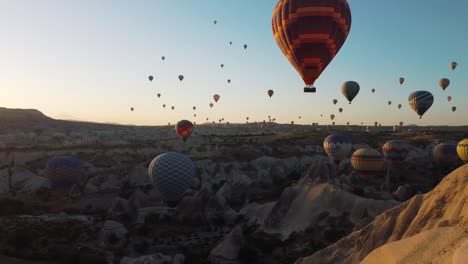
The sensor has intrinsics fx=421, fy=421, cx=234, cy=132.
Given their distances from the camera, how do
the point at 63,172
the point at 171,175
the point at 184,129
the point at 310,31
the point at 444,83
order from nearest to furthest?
the point at 310,31, the point at 171,175, the point at 63,172, the point at 184,129, the point at 444,83

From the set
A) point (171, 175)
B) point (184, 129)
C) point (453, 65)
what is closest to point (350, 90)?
point (184, 129)

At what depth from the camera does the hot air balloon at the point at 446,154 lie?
2635 inches

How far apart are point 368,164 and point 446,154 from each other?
23.4 metres

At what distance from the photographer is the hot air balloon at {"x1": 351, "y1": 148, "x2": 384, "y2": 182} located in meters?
52.0

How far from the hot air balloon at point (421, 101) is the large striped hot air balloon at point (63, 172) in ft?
218

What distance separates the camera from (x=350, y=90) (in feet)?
247

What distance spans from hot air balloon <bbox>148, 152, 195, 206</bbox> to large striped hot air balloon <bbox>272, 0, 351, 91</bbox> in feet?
51.3

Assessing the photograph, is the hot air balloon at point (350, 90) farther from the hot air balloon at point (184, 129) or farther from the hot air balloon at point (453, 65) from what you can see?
the hot air balloon at point (453, 65)

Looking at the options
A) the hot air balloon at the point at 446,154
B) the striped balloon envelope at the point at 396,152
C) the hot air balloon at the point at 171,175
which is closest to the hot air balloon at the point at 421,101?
the hot air balloon at the point at 446,154

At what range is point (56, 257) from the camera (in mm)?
28406

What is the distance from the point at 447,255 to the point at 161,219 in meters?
31.6

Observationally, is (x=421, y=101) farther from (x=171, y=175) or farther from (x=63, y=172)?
(x=63, y=172)

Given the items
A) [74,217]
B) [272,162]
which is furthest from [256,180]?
[74,217]

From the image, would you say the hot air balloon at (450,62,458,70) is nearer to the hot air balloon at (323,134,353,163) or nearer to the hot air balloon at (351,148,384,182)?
the hot air balloon at (323,134,353,163)
